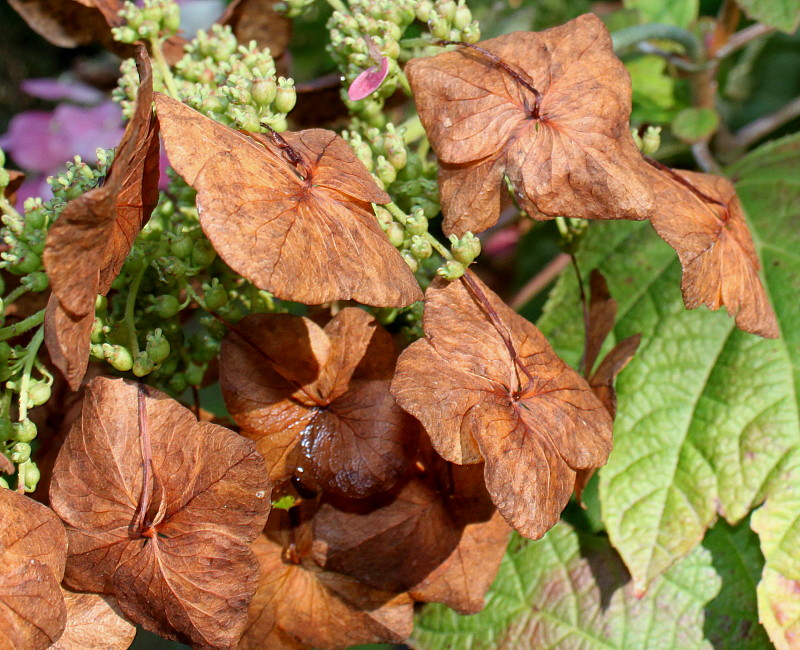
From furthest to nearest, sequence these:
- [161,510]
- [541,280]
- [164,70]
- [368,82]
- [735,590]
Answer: [541,280] < [735,590] < [164,70] < [368,82] < [161,510]

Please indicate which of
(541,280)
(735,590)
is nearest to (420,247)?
(735,590)

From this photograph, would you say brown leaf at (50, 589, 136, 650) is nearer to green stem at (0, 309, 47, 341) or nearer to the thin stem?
green stem at (0, 309, 47, 341)

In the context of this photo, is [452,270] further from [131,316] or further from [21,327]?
[21,327]

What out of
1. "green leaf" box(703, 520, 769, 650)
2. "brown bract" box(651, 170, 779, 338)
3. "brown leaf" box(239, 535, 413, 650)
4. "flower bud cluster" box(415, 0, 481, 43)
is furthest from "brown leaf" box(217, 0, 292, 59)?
"green leaf" box(703, 520, 769, 650)

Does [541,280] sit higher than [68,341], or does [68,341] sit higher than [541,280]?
[68,341]

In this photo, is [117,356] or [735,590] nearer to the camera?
[117,356]

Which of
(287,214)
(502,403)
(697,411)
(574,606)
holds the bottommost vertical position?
(574,606)

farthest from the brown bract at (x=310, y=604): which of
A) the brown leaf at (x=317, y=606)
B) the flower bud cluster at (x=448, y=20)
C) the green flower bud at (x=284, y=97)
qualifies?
the flower bud cluster at (x=448, y=20)
